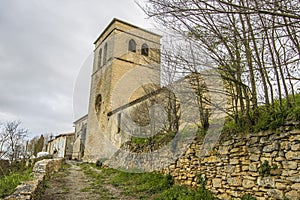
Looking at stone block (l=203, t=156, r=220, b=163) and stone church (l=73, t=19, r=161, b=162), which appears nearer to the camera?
stone block (l=203, t=156, r=220, b=163)

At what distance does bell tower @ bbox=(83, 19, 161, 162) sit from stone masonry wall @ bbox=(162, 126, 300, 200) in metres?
10.3

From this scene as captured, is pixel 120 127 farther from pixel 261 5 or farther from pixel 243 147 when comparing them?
pixel 261 5

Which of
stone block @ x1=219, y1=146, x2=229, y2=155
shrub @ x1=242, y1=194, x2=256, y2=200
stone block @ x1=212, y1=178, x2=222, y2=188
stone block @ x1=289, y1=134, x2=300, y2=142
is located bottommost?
shrub @ x1=242, y1=194, x2=256, y2=200

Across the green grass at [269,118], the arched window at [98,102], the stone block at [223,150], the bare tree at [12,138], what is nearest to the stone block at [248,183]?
the stone block at [223,150]

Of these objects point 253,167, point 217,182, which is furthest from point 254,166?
point 217,182

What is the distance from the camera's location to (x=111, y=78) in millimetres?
17062

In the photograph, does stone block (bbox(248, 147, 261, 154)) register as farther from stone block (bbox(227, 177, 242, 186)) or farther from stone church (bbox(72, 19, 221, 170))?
stone church (bbox(72, 19, 221, 170))

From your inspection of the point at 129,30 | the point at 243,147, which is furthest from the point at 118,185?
the point at 129,30

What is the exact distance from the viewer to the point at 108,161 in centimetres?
1272

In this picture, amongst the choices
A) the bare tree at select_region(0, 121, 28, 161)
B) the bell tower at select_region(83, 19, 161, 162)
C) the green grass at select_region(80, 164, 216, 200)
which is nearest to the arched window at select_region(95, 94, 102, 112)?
the bell tower at select_region(83, 19, 161, 162)

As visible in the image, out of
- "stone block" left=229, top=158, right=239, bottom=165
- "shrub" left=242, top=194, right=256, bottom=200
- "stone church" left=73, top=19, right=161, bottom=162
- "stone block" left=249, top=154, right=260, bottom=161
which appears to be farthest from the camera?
"stone church" left=73, top=19, right=161, bottom=162

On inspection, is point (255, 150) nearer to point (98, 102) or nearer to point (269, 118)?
point (269, 118)

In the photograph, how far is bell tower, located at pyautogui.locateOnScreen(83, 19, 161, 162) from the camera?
1636 centimetres

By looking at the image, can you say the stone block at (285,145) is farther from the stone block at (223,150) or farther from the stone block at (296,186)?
the stone block at (223,150)
